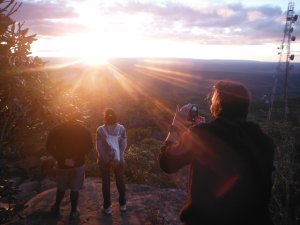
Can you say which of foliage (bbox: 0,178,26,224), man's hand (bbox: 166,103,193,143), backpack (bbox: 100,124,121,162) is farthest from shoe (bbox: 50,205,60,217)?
man's hand (bbox: 166,103,193,143)

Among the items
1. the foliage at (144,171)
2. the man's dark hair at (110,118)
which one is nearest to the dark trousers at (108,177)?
the man's dark hair at (110,118)

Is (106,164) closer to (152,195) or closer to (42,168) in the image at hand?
(152,195)

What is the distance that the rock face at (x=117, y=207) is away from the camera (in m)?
6.91

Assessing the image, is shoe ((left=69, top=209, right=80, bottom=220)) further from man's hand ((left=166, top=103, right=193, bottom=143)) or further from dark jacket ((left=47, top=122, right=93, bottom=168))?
man's hand ((left=166, top=103, right=193, bottom=143))

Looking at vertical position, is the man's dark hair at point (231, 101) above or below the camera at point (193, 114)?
above

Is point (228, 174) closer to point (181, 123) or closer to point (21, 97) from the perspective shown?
point (181, 123)

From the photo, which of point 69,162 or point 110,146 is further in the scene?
point 110,146

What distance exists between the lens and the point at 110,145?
6.65 meters

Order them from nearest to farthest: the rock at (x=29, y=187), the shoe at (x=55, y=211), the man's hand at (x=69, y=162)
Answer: the man's hand at (x=69, y=162), the shoe at (x=55, y=211), the rock at (x=29, y=187)

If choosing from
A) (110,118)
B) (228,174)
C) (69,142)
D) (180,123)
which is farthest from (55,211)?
(228,174)

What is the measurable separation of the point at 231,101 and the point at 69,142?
4.08 metres

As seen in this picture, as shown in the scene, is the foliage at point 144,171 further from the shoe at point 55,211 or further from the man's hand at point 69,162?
the man's hand at point 69,162

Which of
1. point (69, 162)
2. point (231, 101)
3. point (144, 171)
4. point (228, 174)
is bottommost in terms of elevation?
point (144, 171)

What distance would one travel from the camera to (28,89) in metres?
4.61
